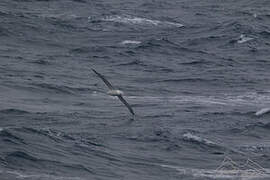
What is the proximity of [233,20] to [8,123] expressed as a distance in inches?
1762

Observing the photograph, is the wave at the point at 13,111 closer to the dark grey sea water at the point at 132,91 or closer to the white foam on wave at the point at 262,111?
the dark grey sea water at the point at 132,91

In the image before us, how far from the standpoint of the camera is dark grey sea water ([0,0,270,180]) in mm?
43062

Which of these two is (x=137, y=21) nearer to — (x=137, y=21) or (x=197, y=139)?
(x=137, y=21)

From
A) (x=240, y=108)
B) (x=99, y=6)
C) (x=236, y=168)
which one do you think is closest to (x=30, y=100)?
(x=240, y=108)

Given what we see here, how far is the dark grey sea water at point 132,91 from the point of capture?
43062 mm

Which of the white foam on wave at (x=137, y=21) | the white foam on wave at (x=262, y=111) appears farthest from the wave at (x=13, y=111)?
the white foam on wave at (x=137, y=21)

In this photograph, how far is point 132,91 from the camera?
195ft

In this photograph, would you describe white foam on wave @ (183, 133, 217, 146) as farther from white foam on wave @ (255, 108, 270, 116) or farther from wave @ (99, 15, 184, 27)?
wave @ (99, 15, 184, 27)

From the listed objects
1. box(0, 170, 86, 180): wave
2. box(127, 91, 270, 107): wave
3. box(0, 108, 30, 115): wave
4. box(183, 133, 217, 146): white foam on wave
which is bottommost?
box(127, 91, 270, 107): wave

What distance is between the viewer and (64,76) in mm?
62531

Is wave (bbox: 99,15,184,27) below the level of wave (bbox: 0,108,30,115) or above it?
below

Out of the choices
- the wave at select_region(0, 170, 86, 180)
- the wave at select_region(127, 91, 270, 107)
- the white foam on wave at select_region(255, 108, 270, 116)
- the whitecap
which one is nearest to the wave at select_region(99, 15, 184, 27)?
the whitecap

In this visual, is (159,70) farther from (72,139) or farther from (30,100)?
(72,139)

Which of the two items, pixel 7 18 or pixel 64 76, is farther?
pixel 7 18
